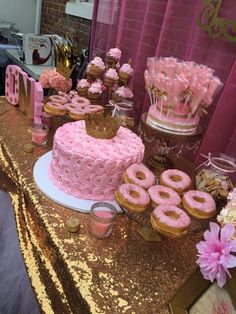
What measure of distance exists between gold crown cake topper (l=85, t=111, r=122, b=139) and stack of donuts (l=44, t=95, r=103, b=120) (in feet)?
0.80

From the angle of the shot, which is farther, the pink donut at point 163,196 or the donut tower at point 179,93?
the donut tower at point 179,93

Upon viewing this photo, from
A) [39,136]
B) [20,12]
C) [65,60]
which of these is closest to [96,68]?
[65,60]

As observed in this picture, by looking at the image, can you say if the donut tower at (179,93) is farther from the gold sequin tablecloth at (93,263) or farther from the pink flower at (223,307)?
the pink flower at (223,307)

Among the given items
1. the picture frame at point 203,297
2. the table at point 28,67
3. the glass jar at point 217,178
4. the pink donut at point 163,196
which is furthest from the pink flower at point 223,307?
the table at point 28,67

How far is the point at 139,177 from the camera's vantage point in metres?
0.77

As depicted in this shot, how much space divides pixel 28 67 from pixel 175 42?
1465 mm

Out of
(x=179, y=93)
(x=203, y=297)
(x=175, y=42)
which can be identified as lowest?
(x=203, y=297)

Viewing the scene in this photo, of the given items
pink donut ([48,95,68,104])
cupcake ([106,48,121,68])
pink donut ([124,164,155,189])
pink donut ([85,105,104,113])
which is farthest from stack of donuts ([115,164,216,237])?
cupcake ([106,48,121,68])

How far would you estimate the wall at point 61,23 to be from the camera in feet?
8.19

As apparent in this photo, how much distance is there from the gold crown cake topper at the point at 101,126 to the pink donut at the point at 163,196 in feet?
0.88

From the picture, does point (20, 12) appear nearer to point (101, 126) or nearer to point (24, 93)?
point (24, 93)

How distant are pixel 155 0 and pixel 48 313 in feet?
4.42

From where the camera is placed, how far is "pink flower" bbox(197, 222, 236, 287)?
0.46 meters

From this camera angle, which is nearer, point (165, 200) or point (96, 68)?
point (165, 200)
